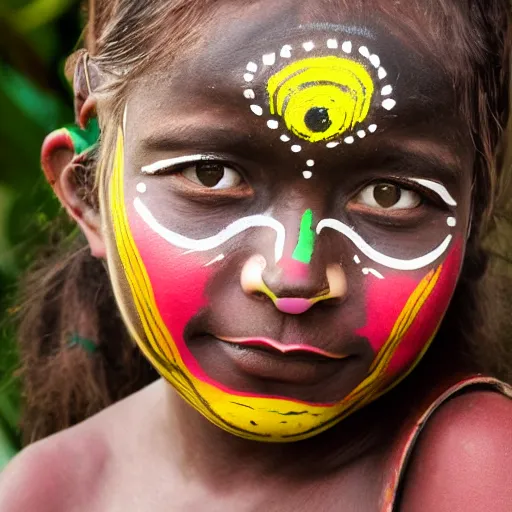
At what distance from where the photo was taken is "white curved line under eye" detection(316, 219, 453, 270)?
40.0 inches

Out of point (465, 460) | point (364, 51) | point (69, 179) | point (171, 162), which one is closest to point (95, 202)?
point (69, 179)

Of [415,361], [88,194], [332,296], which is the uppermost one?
[88,194]

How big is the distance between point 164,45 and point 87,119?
0.27 meters

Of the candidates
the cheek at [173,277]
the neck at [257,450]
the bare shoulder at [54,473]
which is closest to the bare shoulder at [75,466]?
the bare shoulder at [54,473]

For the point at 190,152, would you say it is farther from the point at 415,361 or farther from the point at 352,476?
the point at 352,476

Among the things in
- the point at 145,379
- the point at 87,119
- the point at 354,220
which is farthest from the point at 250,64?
the point at 145,379

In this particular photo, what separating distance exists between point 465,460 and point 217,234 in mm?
412

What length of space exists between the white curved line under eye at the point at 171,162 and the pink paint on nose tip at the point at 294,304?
0.67 ft

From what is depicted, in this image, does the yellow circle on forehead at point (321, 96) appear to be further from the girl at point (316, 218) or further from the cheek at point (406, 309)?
the cheek at point (406, 309)

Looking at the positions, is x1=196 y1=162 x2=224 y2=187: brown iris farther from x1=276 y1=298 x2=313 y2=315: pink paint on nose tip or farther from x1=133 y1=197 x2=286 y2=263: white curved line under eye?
x1=276 y1=298 x2=313 y2=315: pink paint on nose tip

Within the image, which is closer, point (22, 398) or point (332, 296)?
point (332, 296)

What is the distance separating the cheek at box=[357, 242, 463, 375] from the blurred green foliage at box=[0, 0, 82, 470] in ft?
4.15

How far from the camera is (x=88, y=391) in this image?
187cm

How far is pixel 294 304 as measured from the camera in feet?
3.21
